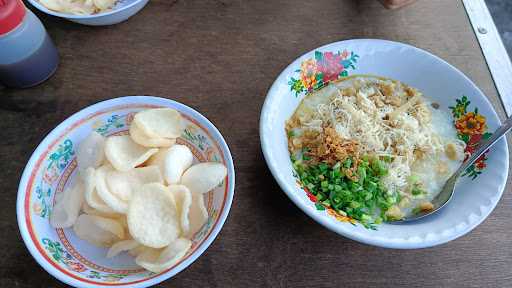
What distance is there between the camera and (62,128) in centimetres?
106

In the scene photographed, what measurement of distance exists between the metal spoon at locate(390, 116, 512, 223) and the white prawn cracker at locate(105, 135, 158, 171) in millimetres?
697

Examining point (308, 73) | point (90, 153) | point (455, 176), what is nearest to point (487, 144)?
point (455, 176)

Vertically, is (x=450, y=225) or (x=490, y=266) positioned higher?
(x=450, y=225)

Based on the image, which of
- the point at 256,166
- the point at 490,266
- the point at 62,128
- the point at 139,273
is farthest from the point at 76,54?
the point at 490,266

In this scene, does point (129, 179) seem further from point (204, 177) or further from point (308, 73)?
point (308, 73)

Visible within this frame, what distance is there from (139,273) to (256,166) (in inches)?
17.9

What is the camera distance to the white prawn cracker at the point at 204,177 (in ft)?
3.19

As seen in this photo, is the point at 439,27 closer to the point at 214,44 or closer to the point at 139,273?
the point at 214,44

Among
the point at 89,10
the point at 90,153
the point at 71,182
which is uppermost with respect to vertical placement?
the point at 89,10

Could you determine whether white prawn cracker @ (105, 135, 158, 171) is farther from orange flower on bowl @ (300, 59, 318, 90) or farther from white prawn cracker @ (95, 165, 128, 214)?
orange flower on bowl @ (300, 59, 318, 90)

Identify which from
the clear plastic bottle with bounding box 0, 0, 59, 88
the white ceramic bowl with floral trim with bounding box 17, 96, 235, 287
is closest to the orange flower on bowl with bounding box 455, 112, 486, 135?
the white ceramic bowl with floral trim with bounding box 17, 96, 235, 287

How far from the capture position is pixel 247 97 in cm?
135

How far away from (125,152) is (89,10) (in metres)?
0.68

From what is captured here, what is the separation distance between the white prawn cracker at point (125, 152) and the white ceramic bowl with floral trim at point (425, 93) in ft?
1.01
